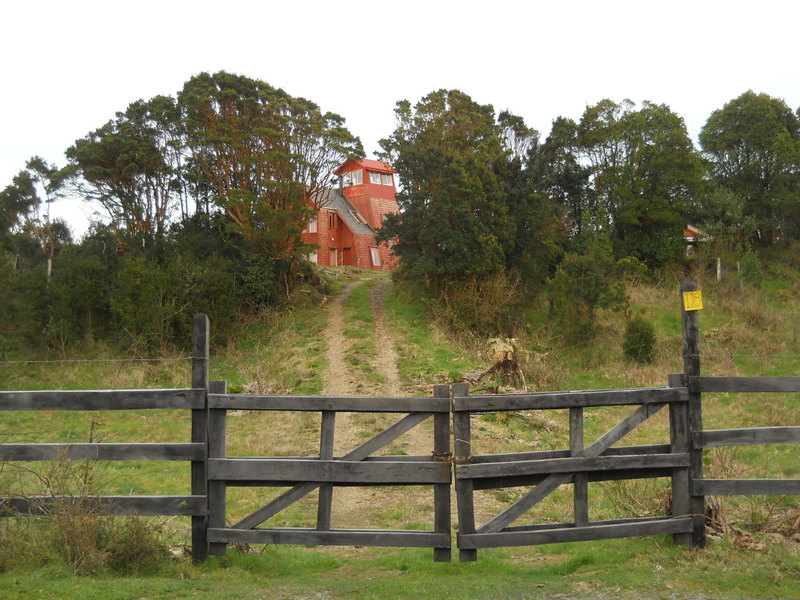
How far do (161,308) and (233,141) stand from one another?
28.6 ft

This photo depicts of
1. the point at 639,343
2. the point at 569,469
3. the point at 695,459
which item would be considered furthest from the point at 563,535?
the point at 639,343

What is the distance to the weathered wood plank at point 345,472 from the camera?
6.11 metres

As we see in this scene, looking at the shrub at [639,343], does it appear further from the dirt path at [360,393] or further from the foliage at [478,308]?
the dirt path at [360,393]

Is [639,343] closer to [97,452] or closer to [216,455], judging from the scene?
[216,455]

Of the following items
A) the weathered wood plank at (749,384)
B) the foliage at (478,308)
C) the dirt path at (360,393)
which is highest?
the foliage at (478,308)

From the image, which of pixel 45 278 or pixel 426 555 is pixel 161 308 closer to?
pixel 45 278

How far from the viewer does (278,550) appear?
7.63m

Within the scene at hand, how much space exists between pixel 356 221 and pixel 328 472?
144 ft

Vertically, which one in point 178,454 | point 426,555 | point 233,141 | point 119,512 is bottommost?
point 426,555

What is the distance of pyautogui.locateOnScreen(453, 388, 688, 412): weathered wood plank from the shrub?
65.5 ft

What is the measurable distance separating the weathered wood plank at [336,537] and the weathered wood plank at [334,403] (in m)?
1.08

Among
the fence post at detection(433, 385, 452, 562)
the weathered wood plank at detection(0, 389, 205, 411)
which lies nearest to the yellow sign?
the fence post at detection(433, 385, 452, 562)

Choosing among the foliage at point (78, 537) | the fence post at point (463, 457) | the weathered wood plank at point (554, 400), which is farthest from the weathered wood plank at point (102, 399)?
the weathered wood plank at point (554, 400)

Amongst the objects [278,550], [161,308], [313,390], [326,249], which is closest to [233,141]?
[161,308]
